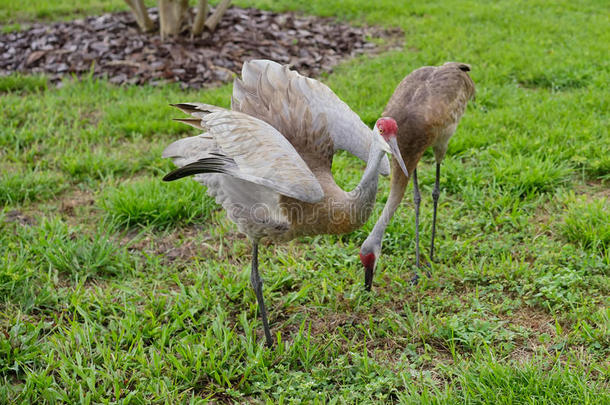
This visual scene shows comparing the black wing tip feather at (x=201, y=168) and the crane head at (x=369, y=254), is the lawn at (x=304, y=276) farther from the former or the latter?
the black wing tip feather at (x=201, y=168)

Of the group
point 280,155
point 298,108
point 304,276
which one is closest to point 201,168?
point 280,155

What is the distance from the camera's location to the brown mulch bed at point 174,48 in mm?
7195

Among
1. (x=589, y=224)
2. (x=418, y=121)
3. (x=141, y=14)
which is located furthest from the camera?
(x=141, y=14)

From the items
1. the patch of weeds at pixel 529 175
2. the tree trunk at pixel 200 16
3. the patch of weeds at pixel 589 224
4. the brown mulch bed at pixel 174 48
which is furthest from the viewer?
the tree trunk at pixel 200 16

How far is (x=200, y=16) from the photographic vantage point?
7.79 metres

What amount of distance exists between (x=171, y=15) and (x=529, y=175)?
5.43 m

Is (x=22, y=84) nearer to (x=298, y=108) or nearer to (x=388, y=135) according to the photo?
(x=298, y=108)

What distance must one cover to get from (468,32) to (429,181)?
4.38 m

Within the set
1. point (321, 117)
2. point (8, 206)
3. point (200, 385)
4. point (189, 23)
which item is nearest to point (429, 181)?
point (321, 117)

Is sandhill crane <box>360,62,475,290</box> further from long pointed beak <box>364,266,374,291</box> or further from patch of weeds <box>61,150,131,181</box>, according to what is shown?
patch of weeds <box>61,150,131,181</box>

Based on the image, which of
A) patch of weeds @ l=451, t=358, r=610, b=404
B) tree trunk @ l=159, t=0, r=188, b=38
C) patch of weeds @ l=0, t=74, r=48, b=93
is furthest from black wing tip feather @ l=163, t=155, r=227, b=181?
tree trunk @ l=159, t=0, r=188, b=38

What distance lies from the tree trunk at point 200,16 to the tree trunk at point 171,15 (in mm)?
252

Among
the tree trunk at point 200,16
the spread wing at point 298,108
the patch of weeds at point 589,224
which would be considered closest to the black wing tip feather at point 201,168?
the spread wing at point 298,108

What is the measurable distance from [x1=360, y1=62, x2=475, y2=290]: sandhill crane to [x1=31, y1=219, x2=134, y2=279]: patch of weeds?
71.2 inches
